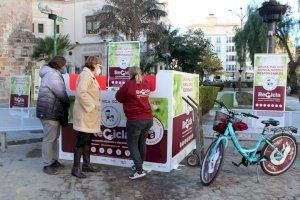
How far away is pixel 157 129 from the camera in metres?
5.91

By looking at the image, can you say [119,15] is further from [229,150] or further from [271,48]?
[229,150]

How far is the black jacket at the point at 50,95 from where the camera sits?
230 inches

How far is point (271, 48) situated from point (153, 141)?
17.6 ft

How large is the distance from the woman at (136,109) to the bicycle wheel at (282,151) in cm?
174

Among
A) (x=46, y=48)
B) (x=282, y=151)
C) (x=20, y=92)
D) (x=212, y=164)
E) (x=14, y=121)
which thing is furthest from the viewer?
(x=46, y=48)

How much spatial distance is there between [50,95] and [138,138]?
4.76 ft

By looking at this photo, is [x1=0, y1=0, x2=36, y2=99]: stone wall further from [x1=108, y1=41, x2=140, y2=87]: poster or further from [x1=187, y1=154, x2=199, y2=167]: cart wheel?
[x1=187, y1=154, x2=199, y2=167]: cart wheel

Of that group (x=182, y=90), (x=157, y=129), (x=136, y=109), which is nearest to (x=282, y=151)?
(x=182, y=90)

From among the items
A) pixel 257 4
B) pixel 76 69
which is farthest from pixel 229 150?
pixel 76 69

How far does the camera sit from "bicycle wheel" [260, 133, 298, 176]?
5750 millimetres

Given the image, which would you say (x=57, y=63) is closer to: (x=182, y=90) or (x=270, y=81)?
(x=182, y=90)

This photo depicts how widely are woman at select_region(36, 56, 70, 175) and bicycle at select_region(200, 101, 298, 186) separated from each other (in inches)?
88.7

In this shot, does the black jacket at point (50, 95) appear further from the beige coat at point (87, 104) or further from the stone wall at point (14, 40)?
the stone wall at point (14, 40)

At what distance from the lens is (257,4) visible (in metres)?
32.9
